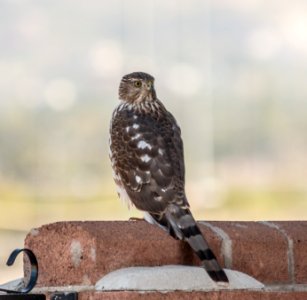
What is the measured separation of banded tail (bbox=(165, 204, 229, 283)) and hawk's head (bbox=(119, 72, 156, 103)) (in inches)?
44.9

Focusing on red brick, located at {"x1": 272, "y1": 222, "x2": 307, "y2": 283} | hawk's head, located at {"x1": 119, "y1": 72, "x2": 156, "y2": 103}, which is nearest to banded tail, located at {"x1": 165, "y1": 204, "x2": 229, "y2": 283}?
red brick, located at {"x1": 272, "y1": 222, "x2": 307, "y2": 283}

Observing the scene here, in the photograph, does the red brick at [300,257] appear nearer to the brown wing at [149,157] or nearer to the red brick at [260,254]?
the red brick at [260,254]

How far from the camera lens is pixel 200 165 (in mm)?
6160

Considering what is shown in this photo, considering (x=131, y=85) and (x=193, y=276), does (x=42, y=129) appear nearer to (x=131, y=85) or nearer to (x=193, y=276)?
(x=131, y=85)

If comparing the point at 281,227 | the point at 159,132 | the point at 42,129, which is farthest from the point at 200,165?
the point at 281,227

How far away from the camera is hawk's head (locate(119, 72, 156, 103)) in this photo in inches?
136

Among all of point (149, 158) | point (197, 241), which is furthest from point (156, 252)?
point (149, 158)

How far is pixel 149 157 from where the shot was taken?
9.41 feet

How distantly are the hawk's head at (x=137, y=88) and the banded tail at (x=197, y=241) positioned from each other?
1141 mm

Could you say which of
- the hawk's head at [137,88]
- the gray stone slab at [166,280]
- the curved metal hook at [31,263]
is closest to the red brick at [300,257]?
the gray stone slab at [166,280]

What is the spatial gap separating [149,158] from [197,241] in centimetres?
91

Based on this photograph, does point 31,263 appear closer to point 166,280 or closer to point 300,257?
point 166,280

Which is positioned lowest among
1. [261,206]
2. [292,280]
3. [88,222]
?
[261,206]

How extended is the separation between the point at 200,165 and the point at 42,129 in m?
0.97
